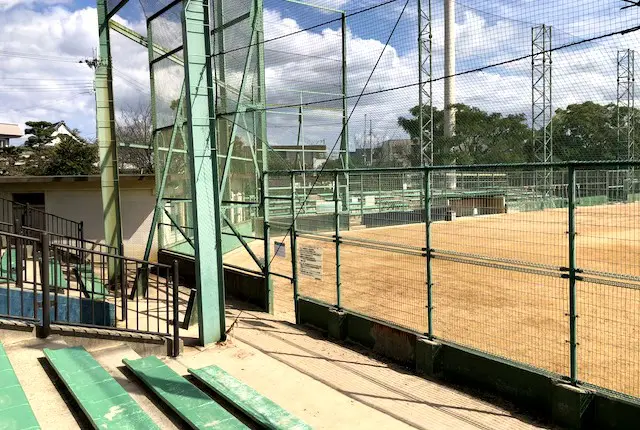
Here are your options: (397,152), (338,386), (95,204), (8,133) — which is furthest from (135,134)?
(8,133)

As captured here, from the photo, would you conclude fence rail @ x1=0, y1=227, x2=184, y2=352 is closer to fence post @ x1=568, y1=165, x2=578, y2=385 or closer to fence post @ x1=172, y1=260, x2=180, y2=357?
fence post @ x1=172, y1=260, x2=180, y2=357

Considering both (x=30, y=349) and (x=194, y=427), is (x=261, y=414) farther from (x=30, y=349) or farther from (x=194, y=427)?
(x=30, y=349)

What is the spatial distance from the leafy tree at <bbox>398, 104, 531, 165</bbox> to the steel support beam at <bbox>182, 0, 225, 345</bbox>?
14.1 feet

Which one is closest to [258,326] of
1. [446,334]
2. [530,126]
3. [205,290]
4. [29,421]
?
[205,290]

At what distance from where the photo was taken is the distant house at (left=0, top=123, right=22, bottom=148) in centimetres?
5331

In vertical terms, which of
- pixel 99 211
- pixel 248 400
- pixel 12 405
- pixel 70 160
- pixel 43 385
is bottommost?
pixel 248 400

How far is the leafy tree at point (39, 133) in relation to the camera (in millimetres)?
46594

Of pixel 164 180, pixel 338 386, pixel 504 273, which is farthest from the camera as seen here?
pixel 504 273

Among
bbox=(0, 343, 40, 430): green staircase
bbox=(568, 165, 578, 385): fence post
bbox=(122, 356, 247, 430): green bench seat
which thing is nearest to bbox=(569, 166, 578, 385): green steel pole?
bbox=(568, 165, 578, 385): fence post

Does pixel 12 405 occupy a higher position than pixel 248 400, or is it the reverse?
pixel 12 405

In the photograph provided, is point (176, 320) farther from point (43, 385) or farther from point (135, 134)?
point (135, 134)

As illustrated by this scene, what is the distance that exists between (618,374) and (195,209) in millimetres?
5949

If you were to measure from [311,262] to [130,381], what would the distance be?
11.7 ft

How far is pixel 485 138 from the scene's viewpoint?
898cm
